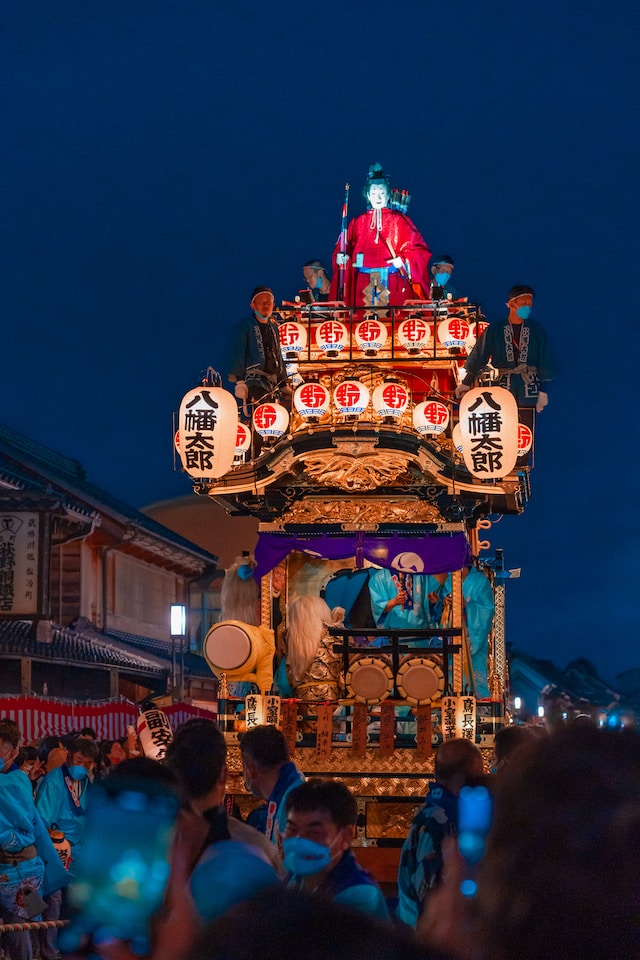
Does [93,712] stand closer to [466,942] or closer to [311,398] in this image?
[311,398]

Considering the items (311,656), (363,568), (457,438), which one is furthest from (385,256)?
(311,656)

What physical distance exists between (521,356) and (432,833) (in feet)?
34.1

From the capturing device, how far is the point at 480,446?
1426 centimetres

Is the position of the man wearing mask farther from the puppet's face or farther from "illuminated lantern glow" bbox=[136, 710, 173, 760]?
"illuminated lantern glow" bbox=[136, 710, 173, 760]

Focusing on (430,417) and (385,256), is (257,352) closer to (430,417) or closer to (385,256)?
(430,417)

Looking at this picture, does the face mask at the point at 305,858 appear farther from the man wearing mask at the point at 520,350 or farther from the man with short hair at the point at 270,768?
the man wearing mask at the point at 520,350

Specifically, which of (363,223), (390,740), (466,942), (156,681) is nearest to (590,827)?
(466,942)

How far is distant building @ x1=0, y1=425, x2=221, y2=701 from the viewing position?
21688 mm

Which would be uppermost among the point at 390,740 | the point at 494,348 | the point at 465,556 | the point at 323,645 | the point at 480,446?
the point at 494,348

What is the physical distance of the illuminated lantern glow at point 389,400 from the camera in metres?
15.0

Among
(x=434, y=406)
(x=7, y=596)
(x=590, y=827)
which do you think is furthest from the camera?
(x=7, y=596)

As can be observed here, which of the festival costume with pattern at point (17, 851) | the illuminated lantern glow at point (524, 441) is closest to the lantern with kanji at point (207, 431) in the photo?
the illuminated lantern glow at point (524, 441)

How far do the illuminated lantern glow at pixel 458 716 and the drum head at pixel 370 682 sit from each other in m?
0.70

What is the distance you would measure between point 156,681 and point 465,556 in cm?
1859
